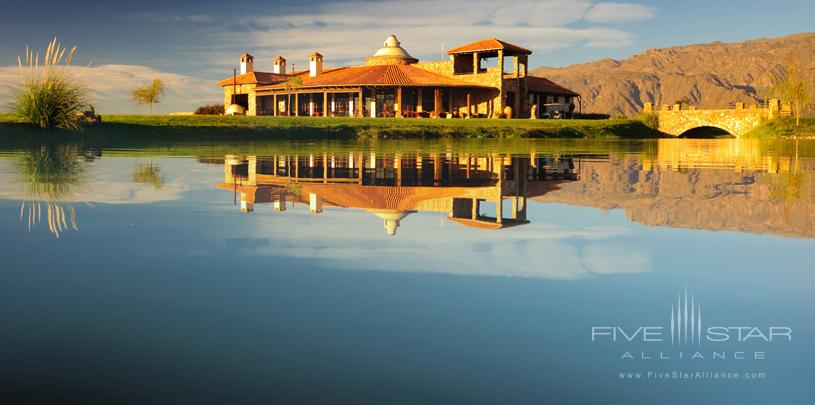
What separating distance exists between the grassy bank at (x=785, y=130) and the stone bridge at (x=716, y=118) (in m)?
2.51

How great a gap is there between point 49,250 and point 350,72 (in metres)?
70.7

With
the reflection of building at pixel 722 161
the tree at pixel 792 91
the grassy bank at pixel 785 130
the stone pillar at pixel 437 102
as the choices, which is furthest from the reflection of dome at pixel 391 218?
the tree at pixel 792 91

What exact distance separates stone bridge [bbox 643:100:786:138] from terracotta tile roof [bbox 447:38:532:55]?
14.1m

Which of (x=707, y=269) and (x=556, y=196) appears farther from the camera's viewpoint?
(x=556, y=196)

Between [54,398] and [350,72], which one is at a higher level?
[350,72]

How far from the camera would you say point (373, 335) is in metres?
3.80

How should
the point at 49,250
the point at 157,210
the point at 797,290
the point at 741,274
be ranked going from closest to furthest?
the point at 797,290 < the point at 741,274 < the point at 49,250 < the point at 157,210

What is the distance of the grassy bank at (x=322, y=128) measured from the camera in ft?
106

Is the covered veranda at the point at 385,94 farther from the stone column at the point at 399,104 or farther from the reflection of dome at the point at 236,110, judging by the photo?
the reflection of dome at the point at 236,110

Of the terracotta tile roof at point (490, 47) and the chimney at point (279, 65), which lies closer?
the terracotta tile roof at point (490, 47)

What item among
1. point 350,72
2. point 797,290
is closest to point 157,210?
point 797,290

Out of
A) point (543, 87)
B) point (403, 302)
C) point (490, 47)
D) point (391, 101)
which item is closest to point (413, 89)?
point (391, 101)

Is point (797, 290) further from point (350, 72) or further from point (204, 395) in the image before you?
point (350, 72)

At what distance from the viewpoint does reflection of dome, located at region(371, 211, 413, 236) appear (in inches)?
293
